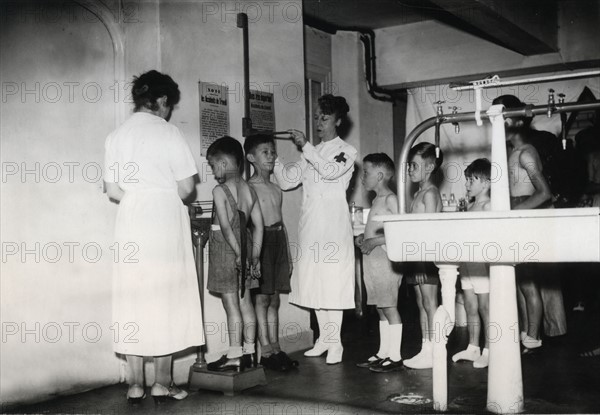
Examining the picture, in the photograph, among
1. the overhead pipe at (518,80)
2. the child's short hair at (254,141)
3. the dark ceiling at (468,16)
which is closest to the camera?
the overhead pipe at (518,80)

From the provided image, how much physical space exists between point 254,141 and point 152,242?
1284mm

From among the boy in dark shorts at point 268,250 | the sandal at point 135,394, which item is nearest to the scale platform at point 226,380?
the sandal at point 135,394

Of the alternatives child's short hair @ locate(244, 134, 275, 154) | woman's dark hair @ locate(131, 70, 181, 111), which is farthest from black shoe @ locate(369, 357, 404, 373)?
woman's dark hair @ locate(131, 70, 181, 111)

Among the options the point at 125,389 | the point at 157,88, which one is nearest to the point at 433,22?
the point at 157,88

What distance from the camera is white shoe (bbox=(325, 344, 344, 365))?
446 cm

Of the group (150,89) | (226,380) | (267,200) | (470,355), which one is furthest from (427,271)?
(150,89)

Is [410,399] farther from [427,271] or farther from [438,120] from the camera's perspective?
[438,120]

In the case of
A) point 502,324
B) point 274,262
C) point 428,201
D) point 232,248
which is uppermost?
point 428,201

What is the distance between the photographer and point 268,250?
4430 mm

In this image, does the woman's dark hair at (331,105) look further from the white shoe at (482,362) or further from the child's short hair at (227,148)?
the white shoe at (482,362)

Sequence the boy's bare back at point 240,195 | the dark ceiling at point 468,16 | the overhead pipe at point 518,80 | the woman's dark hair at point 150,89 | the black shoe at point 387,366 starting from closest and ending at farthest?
the overhead pipe at point 518,80
the woman's dark hair at point 150,89
the boy's bare back at point 240,195
the black shoe at point 387,366
the dark ceiling at point 468,16

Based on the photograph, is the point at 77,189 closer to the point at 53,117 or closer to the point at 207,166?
the point at 53,117

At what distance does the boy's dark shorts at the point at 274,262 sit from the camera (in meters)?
4.40

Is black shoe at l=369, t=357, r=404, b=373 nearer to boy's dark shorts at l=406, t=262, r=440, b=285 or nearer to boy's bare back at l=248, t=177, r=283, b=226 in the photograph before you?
boy's dark shorts at l=406, t=262, r=440, b=285
